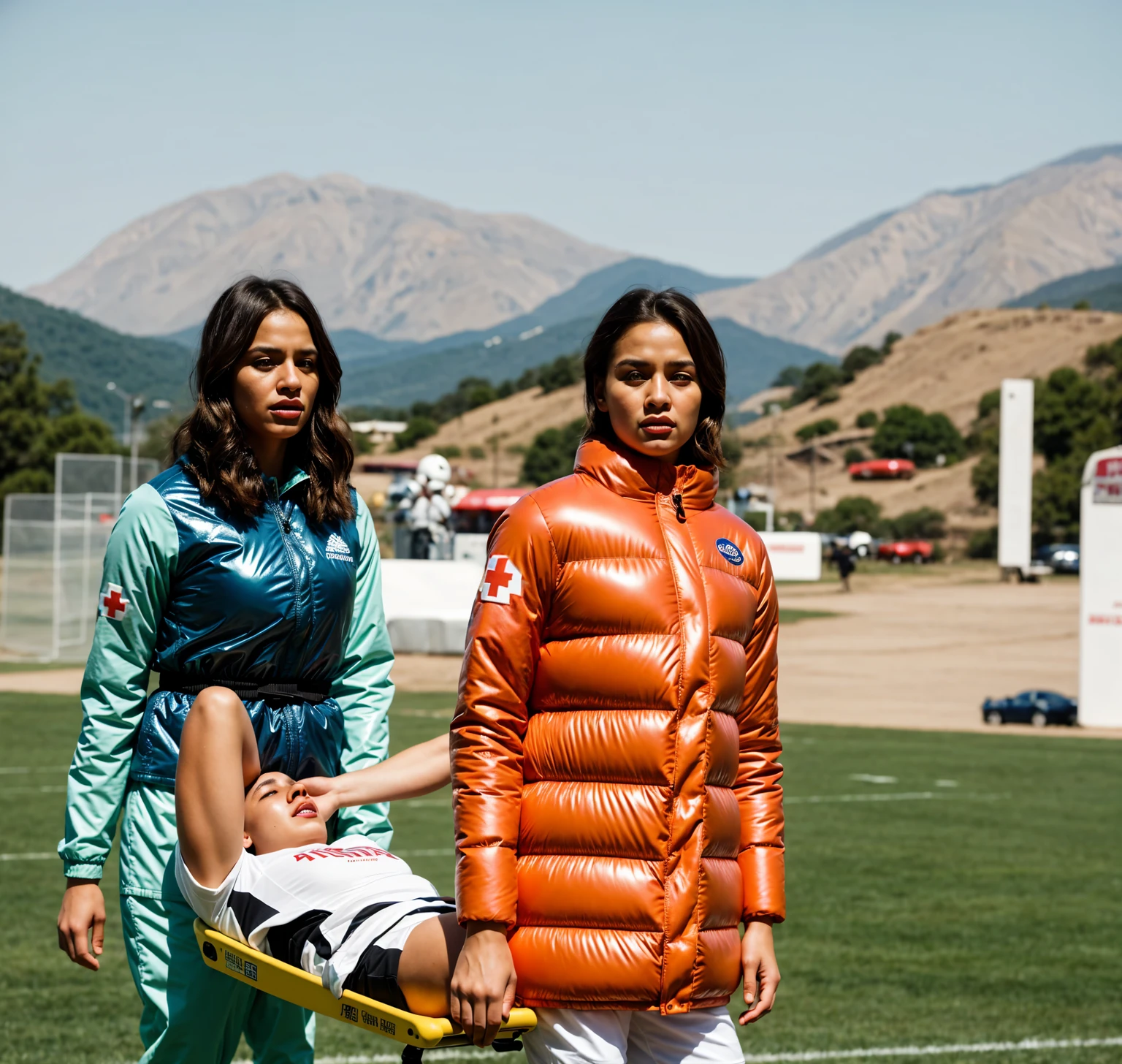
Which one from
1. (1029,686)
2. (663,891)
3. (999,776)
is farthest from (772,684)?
(1029,686)

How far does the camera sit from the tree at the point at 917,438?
5113 inches

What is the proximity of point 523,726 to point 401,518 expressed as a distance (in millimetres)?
33175

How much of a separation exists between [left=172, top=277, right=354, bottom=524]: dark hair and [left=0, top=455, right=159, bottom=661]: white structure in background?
24.8m

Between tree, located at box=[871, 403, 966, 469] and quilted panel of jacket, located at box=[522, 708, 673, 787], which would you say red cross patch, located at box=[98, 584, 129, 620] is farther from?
tree, located at box=[871, 403, 966, 469]

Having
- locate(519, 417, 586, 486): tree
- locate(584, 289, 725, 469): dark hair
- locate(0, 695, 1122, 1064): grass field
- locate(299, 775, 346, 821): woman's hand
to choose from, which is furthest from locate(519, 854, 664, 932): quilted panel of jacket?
locate(519, 417, 586, 486): tree

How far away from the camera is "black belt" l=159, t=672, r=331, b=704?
311 cm

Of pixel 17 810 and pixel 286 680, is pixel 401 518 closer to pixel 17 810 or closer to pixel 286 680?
pixel 17 810

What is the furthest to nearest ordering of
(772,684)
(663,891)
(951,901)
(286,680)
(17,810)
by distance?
1. (17,810)
2. (951,901)
3. (286,680)
4. (772,684)
5. (663,891)

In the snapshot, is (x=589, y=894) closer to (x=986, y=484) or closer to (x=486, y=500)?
(x=486, y=500)

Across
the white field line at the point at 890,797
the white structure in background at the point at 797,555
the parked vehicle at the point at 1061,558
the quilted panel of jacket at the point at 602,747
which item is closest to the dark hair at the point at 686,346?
the quilted panel of jacket at the point at 602,747

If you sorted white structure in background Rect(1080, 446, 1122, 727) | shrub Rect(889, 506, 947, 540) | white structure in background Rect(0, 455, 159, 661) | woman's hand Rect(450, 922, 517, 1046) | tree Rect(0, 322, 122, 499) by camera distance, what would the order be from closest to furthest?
woman's hand Rect(450, 922, 517, 1046)
white structure in background Rect(1080, 446, 1122, 727)
white structure in background Rect(0, 455, 159, 661)
tree Rect(0, 322, 122, 499)
shrub Rect(889, 506, 947, 540)

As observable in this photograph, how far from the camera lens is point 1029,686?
3123cm

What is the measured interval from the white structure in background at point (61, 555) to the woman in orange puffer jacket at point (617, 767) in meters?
25.6

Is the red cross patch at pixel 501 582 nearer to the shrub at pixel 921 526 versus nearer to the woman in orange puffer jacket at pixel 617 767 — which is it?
the woman in orange puffer jacket at pixel 617 767
